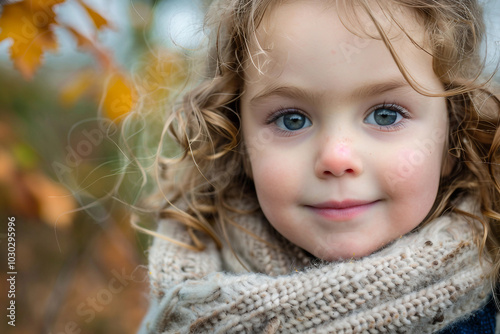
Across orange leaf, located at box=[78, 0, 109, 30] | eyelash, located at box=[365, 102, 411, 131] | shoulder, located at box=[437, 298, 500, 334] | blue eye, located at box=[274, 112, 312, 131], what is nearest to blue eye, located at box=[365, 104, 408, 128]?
eyelash, located at box=[365, 102, 411, 131]

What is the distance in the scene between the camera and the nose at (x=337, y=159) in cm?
93

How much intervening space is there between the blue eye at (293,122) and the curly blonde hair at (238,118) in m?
0.16

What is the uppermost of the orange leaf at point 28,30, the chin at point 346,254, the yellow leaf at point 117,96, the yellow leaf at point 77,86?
the orange leaf at point 28,30

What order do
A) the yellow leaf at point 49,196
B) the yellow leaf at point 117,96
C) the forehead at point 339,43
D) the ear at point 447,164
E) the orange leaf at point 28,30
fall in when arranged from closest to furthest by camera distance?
the forehead at point 339,43 → the ear at point 447,164 → the orange leaf at point 28,30 → the yellow leaf at point 117,96 → the yellow leaf at point 49,196

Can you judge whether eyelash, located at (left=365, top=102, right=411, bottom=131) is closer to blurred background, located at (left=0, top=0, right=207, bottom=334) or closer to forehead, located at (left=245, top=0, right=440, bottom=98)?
Answer: forehead, located at (left=245, top=0, right=440, bottom=98)

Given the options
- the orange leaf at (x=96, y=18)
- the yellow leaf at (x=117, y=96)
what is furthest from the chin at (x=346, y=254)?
the orange leaf at (x=96, y=18)

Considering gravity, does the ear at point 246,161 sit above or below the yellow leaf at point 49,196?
above

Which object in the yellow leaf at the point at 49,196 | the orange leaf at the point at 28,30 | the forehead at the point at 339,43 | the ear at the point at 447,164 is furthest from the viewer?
the yellow leaf at the point at 49,196

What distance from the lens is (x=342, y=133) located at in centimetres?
95

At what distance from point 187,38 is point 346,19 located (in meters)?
0.48

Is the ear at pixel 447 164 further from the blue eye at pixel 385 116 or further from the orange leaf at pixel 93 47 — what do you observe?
the orange leaf at pixel 93 47

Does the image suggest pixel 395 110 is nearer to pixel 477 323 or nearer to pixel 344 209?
pixel 344 209

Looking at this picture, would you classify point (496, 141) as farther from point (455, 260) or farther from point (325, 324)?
point (325, 324)

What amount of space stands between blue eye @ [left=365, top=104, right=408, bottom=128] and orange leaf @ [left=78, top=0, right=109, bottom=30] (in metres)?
0.98
